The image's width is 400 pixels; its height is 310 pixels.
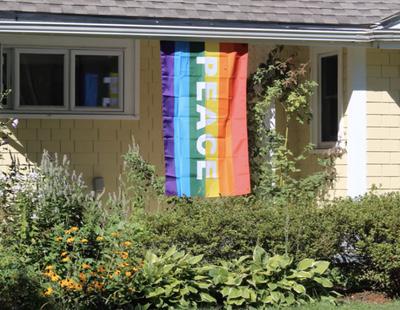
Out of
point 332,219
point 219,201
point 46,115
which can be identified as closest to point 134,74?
point 46,115

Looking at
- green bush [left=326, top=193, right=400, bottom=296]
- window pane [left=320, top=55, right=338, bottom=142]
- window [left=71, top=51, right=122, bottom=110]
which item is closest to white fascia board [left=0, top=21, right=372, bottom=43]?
window pane [left=320, top=55, right=338, bottom=142]

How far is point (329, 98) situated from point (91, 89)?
366 cm

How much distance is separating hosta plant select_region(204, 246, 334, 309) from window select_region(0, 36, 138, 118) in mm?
4107

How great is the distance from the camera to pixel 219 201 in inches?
372

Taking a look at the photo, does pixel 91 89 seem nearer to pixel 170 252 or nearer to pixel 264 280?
pixel 170 252

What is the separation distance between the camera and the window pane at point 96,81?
11969 millimetres

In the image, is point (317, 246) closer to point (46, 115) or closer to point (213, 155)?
point (213, 155)

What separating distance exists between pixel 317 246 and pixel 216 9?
3524 mm

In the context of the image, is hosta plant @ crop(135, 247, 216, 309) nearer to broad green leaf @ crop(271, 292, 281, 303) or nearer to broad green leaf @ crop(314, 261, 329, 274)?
broad green leaf @ crop(271, 292, 281, 303)

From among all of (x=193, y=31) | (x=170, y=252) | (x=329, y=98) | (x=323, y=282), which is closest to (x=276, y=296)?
(x=323, y=282)

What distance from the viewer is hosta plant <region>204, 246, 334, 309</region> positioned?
334 inches

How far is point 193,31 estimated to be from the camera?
10.0 meters

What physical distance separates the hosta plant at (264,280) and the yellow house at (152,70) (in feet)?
8.33

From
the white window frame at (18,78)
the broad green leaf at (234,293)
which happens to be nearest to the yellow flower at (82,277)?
the broad green leaf at (234,293)
